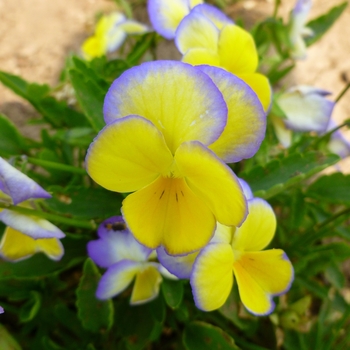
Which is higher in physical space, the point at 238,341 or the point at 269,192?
the point at 269,192

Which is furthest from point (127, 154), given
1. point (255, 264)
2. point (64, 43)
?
point (64, 43)

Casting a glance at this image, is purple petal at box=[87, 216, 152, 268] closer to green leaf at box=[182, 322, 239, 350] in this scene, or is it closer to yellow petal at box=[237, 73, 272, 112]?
green leaf at box=[182, 322, 239, 350]

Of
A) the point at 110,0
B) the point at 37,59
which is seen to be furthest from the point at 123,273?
the point at 110,0

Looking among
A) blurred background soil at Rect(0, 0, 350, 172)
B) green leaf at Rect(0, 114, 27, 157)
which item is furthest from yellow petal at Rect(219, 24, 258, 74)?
blurred background soil at Rect(0, 0, 350, 172)

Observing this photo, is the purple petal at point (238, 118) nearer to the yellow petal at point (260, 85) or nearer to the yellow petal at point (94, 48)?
the yellow petal at point (260, 85)

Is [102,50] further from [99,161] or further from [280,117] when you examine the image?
[99,161]

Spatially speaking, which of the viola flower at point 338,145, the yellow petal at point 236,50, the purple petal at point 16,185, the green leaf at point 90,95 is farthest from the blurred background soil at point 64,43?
the purple petal at point 16,185
